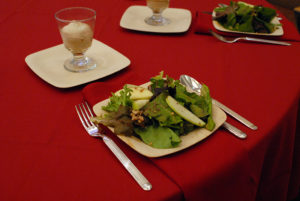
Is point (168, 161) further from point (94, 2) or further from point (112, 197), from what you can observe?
point (94, 2)

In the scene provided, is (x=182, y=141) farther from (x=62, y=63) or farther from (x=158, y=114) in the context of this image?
(x=62, y=63)

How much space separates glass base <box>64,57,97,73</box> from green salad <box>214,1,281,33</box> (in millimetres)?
569

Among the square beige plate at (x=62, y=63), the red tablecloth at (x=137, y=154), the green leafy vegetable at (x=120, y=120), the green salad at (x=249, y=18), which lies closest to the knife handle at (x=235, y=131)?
the red tablecloth at (x=137, y=154)

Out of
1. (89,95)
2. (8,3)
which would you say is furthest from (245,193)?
(8,3)

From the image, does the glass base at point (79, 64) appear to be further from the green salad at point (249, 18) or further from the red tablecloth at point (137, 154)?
the green salad at point (249, 18)

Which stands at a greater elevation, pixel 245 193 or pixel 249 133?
pixel 249 133

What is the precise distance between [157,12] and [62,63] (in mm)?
500

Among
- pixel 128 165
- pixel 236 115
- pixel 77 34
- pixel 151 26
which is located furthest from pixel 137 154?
pixel 151 26

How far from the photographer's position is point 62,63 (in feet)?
3.16

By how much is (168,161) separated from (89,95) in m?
0.31

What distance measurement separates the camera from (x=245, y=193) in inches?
26.3

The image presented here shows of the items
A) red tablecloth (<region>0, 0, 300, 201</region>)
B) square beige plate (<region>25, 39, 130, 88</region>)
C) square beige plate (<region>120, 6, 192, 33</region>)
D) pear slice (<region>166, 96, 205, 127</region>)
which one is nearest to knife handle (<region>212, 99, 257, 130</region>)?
red tablecloth (<region>0, 0, 300, 201</region>)

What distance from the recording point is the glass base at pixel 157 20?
4.02ft

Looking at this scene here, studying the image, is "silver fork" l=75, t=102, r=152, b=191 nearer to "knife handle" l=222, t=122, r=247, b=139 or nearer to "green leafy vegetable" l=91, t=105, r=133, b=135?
"green leafy vegetable" l=91, t=105, r=133, b=135
